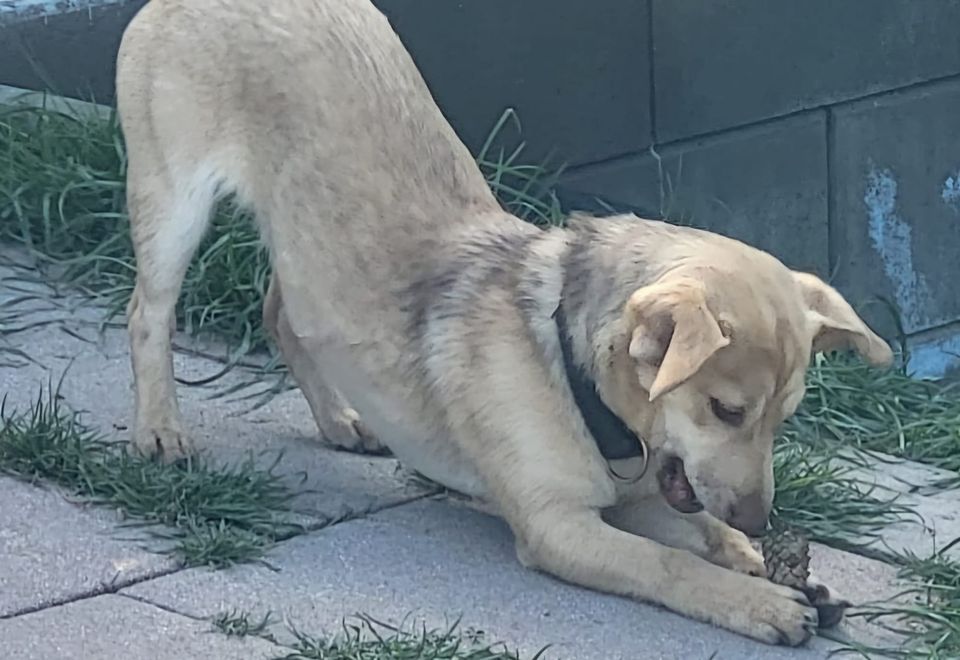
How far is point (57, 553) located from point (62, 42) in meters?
3.16

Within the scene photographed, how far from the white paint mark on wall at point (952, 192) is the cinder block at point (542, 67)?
180cm

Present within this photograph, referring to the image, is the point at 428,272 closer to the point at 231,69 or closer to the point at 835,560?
the point at 231,69

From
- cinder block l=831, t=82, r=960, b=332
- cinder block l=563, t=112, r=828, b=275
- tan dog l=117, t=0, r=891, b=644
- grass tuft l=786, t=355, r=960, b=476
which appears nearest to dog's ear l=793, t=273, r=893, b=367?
tan dog l=117, t=0, r=891, b=644

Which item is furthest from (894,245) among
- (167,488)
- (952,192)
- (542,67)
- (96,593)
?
(96,593)

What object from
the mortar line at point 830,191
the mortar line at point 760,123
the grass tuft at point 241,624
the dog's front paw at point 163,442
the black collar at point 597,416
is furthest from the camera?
the mortar line at point 830,191

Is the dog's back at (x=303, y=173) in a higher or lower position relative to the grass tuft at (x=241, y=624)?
higher

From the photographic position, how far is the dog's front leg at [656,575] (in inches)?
160

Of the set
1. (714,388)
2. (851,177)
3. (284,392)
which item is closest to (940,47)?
(851,177)

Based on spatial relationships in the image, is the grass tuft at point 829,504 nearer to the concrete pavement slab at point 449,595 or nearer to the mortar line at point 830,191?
the concrete pavement slab at point 449,595

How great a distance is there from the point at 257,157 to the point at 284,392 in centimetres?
94

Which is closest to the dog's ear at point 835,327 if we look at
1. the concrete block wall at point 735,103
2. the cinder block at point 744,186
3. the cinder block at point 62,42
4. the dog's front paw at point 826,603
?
the dog's front paw at point 826,603

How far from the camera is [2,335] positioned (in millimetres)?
5777

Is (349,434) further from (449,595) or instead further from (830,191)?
Answer: (830,191)

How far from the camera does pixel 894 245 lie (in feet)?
27.7
